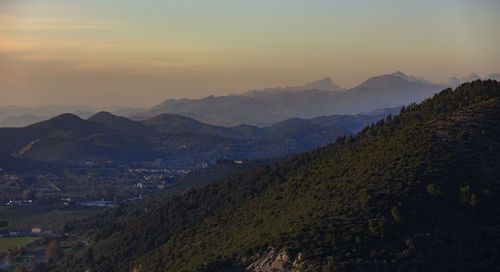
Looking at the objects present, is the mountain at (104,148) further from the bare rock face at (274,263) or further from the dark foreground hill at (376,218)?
the bare rock face at (274,263)

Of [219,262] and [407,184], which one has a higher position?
[407,184]

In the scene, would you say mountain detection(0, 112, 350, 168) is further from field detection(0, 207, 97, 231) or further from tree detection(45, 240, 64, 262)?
tree detection(45, 240, 64, 262)

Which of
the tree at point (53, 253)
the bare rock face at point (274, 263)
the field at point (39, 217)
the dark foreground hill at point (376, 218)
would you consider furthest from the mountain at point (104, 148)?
the bare rock face at point (274, 263)

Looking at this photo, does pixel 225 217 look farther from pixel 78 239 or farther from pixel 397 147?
pixel 78 239

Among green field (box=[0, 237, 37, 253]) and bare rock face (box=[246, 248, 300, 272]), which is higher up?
bare rock face (box=[246, 248, 300, 272])

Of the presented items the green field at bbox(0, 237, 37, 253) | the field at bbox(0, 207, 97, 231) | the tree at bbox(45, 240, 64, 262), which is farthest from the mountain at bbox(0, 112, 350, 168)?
the tree at bbox(45, 240, 64, 262)

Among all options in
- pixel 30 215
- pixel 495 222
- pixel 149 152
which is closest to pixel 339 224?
pixel 495 222

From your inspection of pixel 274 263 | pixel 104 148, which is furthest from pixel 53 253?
pixel 104 148
